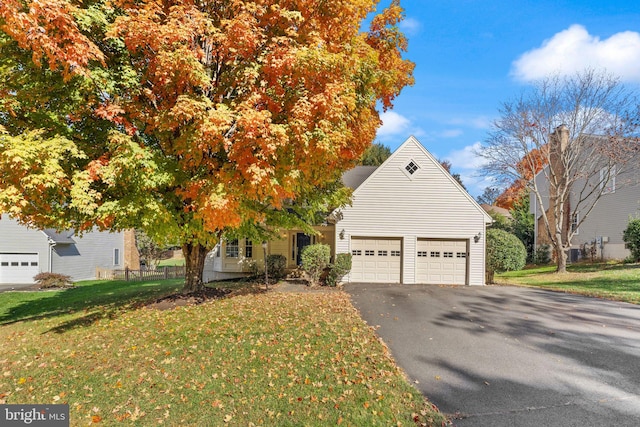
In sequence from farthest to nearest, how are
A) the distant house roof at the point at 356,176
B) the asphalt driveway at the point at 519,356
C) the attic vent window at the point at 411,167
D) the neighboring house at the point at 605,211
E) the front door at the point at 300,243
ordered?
1. the neighboring house at the point at 605,211
2. the distant house roof at the point at 356,176
3. the front door at the point at 300,243
4. the attic vent window at the point at 411,167
5. the asphalt driveway at the point at 519,356

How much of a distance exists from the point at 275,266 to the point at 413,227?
6.69 m

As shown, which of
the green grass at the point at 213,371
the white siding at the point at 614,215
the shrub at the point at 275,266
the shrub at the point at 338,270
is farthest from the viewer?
the white siding at the point at 614,215

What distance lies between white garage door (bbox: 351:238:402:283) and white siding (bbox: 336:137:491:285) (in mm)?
364

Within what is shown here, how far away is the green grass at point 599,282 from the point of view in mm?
12338

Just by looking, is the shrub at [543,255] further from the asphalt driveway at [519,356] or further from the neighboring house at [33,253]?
the neighboring house at [33,253]

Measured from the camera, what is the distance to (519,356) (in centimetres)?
638

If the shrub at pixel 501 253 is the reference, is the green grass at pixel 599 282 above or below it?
below

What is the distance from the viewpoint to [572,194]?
2591 cm

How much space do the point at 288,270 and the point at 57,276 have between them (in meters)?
14.3

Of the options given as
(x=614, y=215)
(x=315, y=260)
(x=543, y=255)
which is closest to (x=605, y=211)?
(x=614, y=215)

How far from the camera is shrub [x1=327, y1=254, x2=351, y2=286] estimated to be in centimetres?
1417

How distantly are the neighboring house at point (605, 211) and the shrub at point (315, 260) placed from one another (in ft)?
48.0

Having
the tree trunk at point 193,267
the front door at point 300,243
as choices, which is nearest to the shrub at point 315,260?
the front door at point 300,243

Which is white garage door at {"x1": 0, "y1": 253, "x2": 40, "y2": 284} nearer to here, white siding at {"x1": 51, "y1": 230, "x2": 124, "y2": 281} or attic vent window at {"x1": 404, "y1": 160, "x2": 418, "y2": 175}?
white siding at {"x1": 51, "y1": 230, "x2": 124, "y2": 281}
